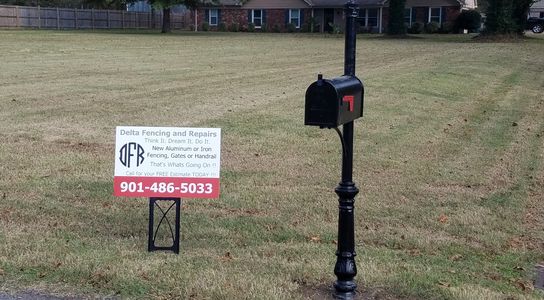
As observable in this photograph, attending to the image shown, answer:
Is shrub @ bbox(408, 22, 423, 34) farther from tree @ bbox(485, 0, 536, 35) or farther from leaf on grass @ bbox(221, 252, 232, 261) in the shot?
leaf on grass @ bbox(221, 252, 232, 261)

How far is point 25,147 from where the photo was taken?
9.34m

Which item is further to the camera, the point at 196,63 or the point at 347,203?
the point at 196,63

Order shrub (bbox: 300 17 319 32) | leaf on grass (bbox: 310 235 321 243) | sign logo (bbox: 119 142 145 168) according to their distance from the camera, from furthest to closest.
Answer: shrub (bbox: 300 17 319 32), leaf on grass (bbox: 310 235 321 243), sign logo (bbox: 119 142 145 168)

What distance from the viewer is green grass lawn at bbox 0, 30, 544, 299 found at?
4.86 m

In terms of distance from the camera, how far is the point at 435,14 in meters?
57.4

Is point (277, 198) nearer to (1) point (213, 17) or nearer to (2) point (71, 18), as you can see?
(2) point (71, 18)

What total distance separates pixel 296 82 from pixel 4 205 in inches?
491

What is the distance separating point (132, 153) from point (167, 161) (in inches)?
9.5

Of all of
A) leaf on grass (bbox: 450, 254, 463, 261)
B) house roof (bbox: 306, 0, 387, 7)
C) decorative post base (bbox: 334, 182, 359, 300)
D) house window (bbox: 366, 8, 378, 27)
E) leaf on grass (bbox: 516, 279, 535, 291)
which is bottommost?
leaf on grass (bbox: 450, 254, 463, 261)

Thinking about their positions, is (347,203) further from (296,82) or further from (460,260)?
(296,82)

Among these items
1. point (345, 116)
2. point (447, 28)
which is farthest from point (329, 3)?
point (345, 116)

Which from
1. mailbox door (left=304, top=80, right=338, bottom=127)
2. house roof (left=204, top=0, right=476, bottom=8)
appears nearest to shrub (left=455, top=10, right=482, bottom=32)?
house roof (left=204, top=0, right=476, bottom=8)

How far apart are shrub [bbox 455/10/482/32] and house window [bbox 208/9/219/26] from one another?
67.8ft

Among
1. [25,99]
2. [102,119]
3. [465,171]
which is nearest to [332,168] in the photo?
[465,171]
